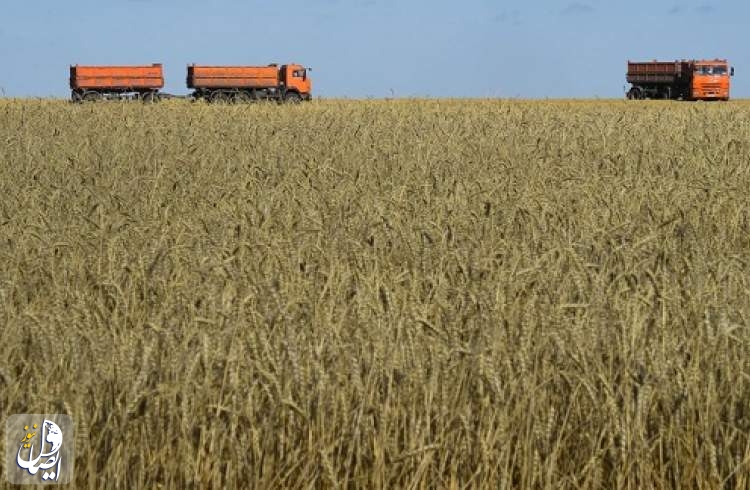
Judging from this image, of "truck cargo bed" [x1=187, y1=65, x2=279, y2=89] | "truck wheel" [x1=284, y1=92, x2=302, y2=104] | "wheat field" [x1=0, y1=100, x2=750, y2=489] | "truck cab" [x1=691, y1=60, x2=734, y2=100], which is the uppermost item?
"truck cab" [x1=691, y1=60, x2=734, y2=100]

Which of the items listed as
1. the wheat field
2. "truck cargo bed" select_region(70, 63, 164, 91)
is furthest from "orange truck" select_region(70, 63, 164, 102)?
the wheat field

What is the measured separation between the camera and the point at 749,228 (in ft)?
21.7

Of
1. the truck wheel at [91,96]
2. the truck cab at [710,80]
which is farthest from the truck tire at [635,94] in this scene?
the truck wheel at [91,96]

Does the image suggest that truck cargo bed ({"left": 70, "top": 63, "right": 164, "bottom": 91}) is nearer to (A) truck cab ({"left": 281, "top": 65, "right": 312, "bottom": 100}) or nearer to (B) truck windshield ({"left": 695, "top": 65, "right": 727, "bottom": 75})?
(A) truck cab ({"left": 281, "top": 65, "right": 312, "bottom": 100})

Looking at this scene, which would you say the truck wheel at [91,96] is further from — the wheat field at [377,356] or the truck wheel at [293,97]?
the wheat field at [377,356]

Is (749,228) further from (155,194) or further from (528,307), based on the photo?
(155,194)

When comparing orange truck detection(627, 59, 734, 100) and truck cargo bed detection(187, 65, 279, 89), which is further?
orange truck detection(627, 59, 734, 100)

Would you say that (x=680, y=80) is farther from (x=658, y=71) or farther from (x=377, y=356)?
(x=377, y=356)

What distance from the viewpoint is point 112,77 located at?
35.9m

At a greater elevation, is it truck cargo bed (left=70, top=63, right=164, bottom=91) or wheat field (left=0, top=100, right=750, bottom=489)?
truck cargo bed (left=70, top=63, right=164, bottom=91)

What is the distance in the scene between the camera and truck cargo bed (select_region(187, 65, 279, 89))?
117 feet

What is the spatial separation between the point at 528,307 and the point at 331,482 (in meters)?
0.92

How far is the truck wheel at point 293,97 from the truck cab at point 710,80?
14.7 meters

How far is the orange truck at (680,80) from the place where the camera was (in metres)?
40.2
